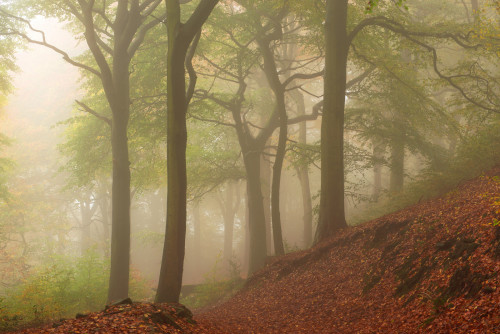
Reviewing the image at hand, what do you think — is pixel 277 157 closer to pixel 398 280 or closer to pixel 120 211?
pixel 120 211

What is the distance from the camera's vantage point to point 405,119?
15.4 metres

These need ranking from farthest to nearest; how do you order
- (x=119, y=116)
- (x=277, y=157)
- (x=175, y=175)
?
1. (x=277, y=157)
2. (x=119, y=116)
3. (x=175, y=175)

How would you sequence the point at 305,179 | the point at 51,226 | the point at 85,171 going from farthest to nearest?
the point at 51,226 → the point at 305,179 → the point at 85,171

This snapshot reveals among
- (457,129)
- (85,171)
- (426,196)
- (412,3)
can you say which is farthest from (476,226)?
(412,3)

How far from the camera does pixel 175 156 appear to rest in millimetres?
9086

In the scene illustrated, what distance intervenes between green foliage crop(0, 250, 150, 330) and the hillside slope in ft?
13.6

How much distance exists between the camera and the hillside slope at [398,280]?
5.46 metres

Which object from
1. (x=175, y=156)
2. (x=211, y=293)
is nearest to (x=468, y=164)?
(x=175, y=156)

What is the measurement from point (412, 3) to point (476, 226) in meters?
15.6

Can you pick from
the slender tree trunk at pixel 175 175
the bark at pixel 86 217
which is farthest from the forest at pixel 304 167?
the bark at pixel 86 217

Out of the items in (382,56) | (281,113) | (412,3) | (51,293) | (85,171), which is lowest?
(51,293)

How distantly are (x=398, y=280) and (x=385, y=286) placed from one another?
11.7 inches

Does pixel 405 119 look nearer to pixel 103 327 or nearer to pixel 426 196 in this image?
pixel 426 196

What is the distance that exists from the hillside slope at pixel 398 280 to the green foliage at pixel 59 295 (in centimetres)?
415
